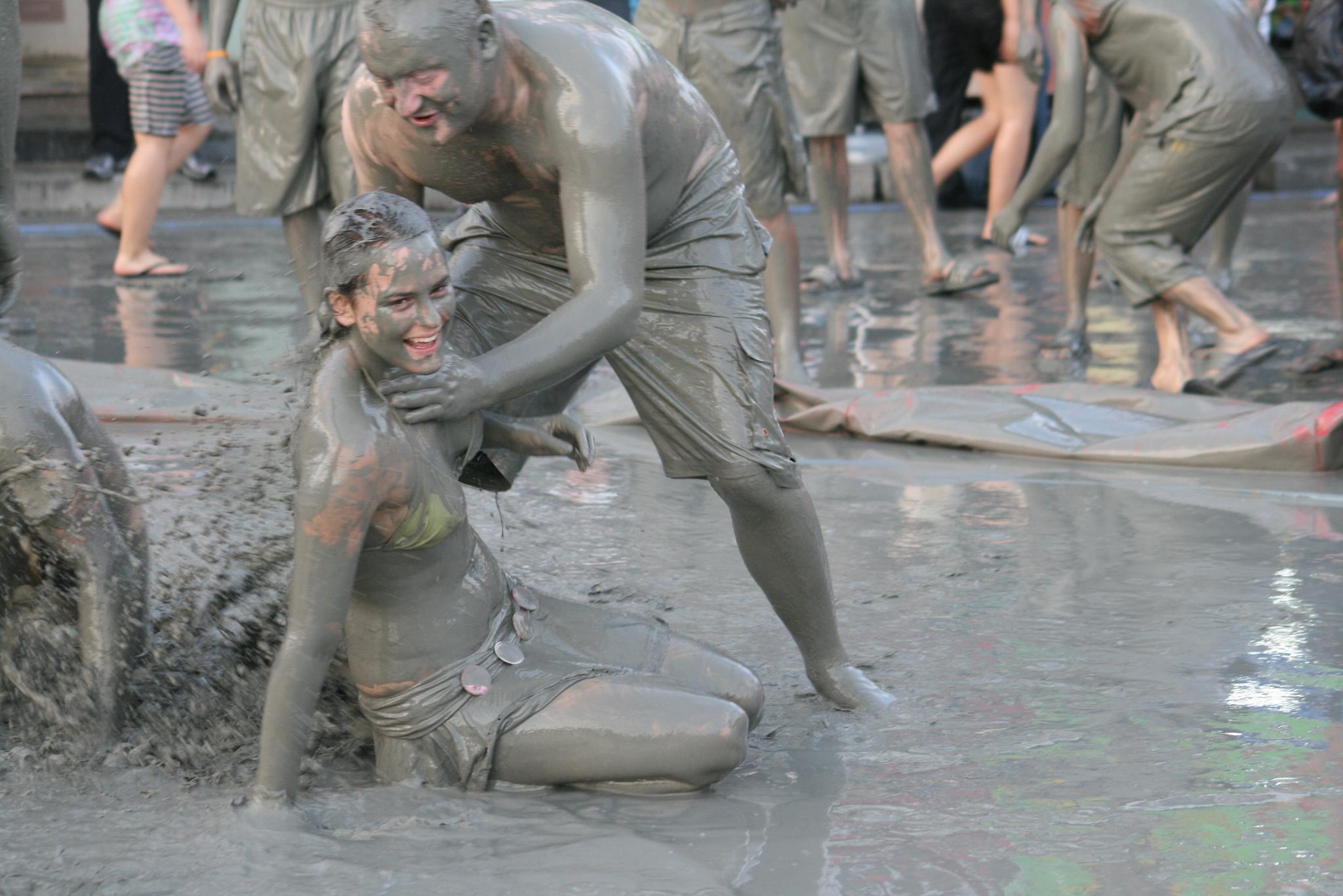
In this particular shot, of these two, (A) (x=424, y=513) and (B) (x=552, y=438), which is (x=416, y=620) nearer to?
(A) (x=424, y=513)

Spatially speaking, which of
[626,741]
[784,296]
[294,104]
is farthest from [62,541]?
[784,296]

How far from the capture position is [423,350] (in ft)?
8.63

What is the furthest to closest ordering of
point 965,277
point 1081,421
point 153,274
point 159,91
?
point 153,274
point 159,91
point 965,277
point 1081,421

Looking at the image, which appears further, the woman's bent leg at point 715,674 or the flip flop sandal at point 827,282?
the flip flop sandal at point 827,282

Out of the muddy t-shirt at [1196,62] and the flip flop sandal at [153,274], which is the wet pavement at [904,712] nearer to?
the muddy t-shirt at [1196,62]

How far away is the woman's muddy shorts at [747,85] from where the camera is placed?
6.23 m

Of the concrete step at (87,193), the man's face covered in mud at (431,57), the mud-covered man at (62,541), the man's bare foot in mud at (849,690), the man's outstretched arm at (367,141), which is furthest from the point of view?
the concrete step at (87,193)

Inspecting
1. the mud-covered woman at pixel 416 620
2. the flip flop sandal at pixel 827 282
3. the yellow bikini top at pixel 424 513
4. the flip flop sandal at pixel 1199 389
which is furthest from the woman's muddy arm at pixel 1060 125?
the yellow bikini top at pixel 424 513

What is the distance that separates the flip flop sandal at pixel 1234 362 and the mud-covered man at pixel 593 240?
9.91 ft

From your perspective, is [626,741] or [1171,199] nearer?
[626,741]

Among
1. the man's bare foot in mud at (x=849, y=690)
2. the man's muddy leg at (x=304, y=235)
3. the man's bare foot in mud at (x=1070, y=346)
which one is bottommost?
the man's bare foot in mud at (x=1070, y=346)

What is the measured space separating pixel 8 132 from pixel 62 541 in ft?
3.87

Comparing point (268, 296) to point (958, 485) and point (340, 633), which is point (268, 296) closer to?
point (958, 485)

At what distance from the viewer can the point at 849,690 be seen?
319cm
